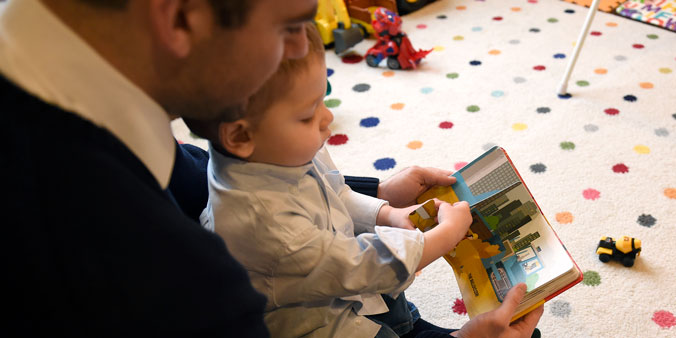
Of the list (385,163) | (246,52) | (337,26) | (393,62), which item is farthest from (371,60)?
(246,52)

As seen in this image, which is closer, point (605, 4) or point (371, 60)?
point (371, 60)

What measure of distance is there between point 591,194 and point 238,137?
1.03m

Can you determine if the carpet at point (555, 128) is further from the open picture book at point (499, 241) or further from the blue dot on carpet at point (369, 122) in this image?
the open picture book at point (499, 241)

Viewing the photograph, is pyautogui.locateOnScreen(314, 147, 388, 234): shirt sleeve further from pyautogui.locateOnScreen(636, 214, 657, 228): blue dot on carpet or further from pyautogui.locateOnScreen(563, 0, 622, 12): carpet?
pyautogui.locateOnScreen(563, 0, 622, 12): carpet

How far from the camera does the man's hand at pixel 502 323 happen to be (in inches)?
27.4

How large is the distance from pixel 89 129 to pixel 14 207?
0.07 metres

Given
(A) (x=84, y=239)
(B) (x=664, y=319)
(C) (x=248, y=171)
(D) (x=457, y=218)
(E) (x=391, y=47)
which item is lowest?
(B) (x=664, y=319)

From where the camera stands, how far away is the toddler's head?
577 mm

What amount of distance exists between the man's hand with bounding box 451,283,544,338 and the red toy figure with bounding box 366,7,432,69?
4.46 ft

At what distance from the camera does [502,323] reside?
695 mm

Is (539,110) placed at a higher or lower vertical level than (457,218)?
lower

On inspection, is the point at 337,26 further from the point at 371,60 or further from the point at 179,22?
the point at 179,22

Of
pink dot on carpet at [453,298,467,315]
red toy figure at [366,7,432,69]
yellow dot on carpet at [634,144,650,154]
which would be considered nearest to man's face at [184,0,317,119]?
pink dot on carpet at [453,298,467,315]

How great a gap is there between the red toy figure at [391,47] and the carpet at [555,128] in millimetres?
45
